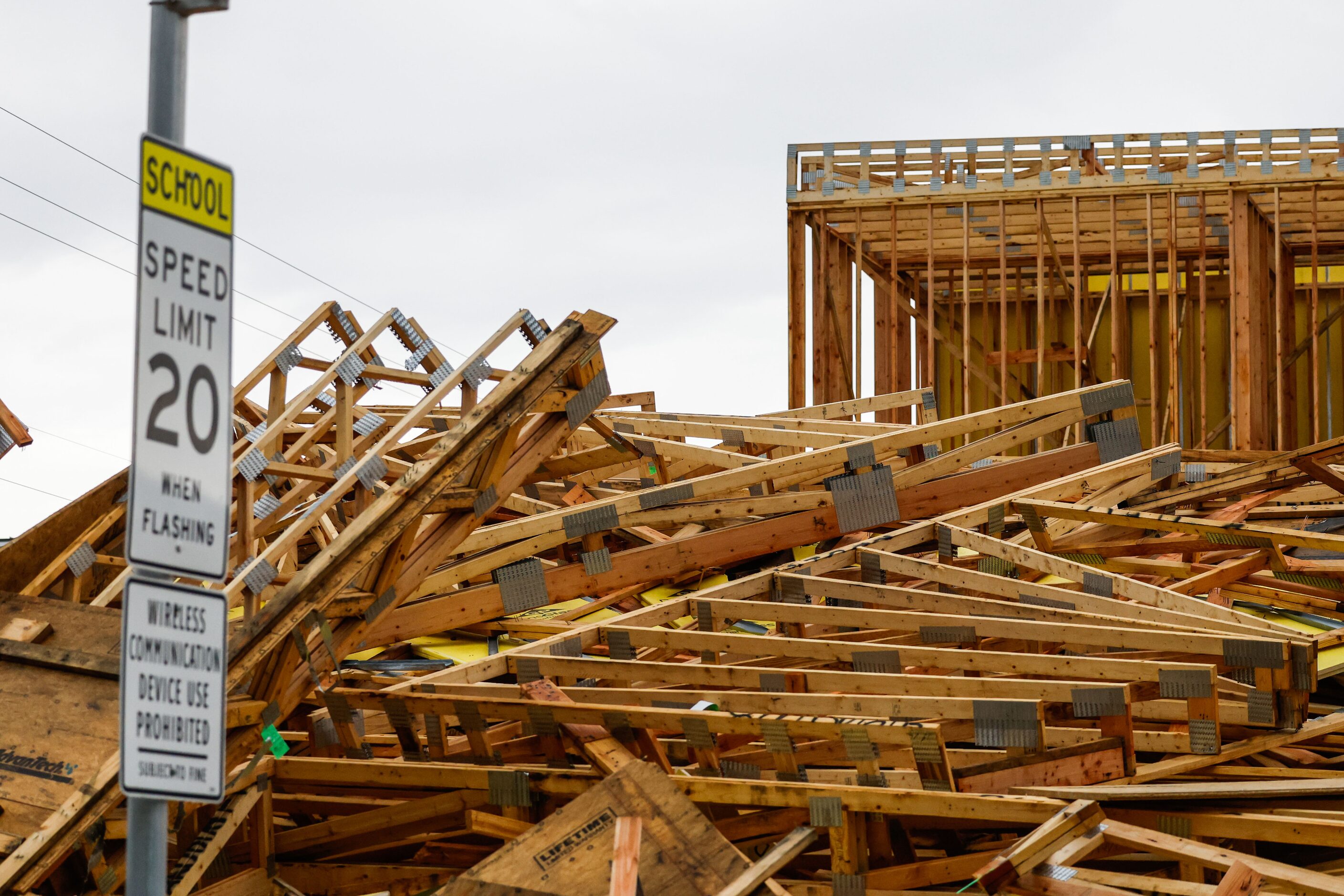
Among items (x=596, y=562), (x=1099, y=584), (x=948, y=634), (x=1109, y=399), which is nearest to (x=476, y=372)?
(x=596, y=562)

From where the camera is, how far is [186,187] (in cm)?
425

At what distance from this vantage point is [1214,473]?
15445 millimetres

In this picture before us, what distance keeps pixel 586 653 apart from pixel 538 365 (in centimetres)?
298

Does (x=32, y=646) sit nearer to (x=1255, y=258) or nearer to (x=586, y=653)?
(x=586, y=653)

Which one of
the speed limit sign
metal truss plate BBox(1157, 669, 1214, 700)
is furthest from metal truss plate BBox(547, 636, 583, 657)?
the speed limit sign

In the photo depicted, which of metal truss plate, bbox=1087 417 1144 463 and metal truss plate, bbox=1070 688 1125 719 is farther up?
metal truss plate, bbox=1087 417 1144 463

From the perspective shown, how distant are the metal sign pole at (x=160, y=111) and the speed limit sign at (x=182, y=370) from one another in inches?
8.9

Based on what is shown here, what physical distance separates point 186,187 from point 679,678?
5.69 meters

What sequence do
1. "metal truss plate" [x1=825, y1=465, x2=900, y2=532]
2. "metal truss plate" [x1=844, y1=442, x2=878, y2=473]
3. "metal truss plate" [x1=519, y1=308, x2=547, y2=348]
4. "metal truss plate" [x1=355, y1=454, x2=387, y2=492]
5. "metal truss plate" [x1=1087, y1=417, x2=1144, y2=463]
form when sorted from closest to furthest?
"metal truss plate" [x1=355, y1=454, x2=387, y2=492], "metal truss plate" [x1=519, y1=308, x2=547, y2=348], "metal truss plate" [x1=844, y1=442, x2=878, y2=473], "metal truss plate" [x1=825, y1=465, x2=900, y2=532], "metal truss plate" [x1=1087, y1=417, x2=1144, y2=463]

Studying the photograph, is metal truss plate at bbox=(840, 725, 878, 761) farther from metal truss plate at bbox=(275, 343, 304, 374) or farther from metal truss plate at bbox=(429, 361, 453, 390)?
metal truss plate at bbox=(275, 343, 304, 374)

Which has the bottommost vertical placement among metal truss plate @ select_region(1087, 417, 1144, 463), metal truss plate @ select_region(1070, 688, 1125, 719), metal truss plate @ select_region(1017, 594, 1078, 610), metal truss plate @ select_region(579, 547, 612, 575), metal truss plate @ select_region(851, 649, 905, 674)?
metal truss plate @ select_region(1070, 688, 1125, 719)

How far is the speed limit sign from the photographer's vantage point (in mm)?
3984

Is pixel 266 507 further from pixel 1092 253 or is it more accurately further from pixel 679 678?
pixel 1092 253

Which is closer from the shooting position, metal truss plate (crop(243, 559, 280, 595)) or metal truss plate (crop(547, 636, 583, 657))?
metal truss plate (crop(243, 559, 280, 595))
